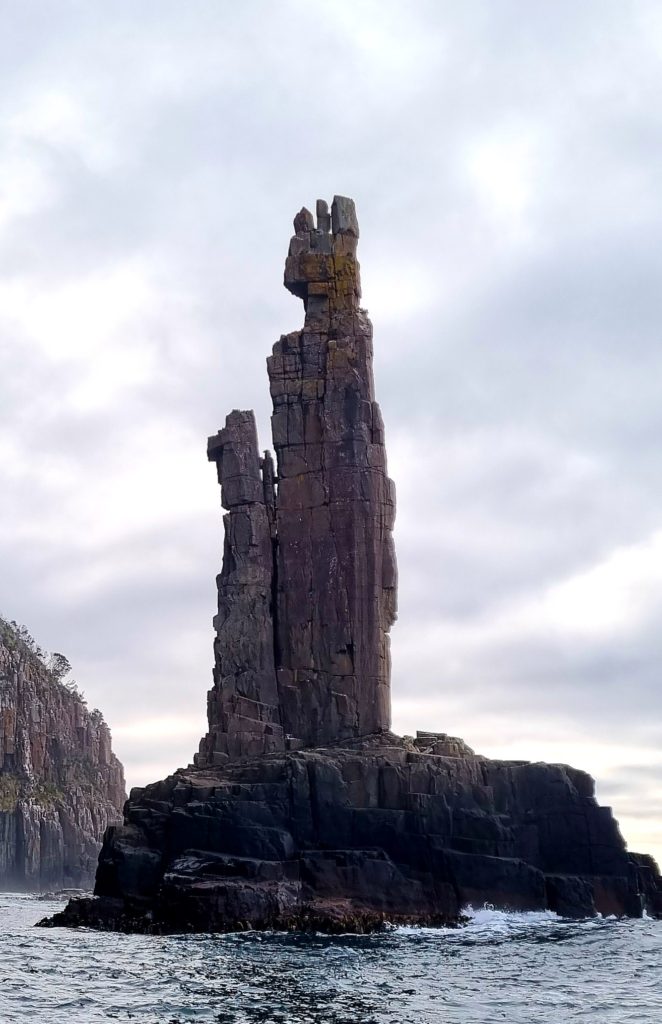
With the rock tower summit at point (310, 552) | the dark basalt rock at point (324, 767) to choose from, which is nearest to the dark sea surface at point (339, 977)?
the dark basalt rock at point (324, 767)

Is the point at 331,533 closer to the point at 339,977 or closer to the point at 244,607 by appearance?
the point at 244,607

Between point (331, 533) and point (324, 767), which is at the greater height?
point (331, 533)

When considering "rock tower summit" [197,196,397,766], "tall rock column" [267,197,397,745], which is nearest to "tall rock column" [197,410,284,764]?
"rock tower summit" [197,196,397,766]

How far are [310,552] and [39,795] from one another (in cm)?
10177

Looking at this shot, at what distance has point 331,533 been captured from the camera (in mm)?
86062

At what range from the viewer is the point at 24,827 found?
549 feet

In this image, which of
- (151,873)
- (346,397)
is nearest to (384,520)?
(346,397)

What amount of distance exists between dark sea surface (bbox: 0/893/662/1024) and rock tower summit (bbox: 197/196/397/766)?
18.6 m

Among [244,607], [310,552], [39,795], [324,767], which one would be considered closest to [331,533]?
[310,552]

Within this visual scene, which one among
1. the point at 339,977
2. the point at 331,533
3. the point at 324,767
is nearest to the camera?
the point at 339,977

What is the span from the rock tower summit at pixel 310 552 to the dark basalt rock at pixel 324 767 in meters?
0.11

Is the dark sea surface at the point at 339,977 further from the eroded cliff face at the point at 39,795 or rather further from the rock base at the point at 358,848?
the eroded cliff face at the point at 39,795

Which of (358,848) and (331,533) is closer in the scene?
(358,848)

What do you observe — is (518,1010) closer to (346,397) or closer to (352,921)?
(352,921)
